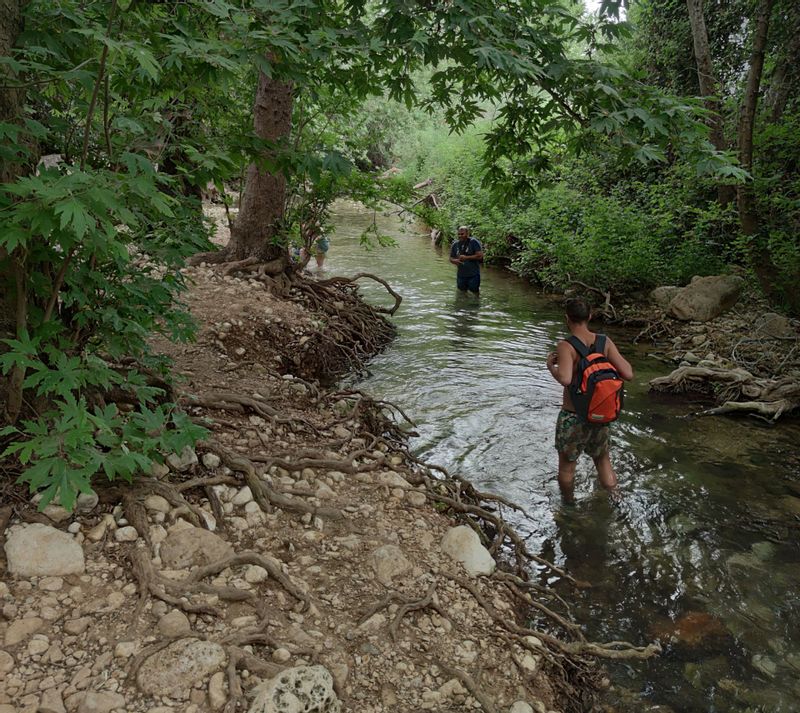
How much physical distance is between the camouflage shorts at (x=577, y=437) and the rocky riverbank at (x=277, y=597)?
0.99 metres

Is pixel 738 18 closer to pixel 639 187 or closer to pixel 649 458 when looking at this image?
pixel 639 187

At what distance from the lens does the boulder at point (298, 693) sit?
2324mm

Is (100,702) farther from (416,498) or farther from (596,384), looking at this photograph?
(596,384)

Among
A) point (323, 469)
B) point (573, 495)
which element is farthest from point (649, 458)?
point (323, 469)

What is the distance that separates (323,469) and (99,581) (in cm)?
192

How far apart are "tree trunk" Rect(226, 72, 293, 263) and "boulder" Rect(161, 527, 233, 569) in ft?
21.8

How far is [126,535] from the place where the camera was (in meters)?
3.09

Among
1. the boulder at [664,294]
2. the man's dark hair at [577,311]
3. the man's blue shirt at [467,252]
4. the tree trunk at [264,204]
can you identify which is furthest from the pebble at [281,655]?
the boulder at [664,294]

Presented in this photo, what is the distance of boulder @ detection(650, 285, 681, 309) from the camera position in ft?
39.0

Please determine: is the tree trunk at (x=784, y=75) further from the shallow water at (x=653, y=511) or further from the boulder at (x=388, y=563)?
the boulder at (x=388, y=563)

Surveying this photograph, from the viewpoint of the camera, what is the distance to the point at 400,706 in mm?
2695

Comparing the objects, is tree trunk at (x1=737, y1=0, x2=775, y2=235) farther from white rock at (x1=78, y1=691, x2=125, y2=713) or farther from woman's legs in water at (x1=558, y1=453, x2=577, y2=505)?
white rock at (x1=78, y1=691, x2=125, y2=713)

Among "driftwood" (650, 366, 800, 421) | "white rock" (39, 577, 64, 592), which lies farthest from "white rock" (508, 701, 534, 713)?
"driftwood" (650, 366, 800, 421)

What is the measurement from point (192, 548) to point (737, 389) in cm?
755
